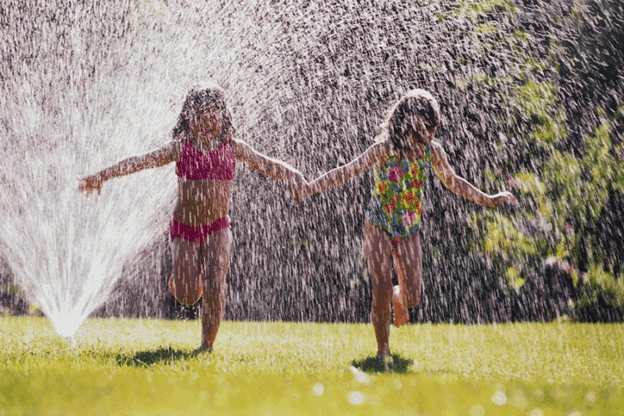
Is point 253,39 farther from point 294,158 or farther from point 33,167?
point 33,167

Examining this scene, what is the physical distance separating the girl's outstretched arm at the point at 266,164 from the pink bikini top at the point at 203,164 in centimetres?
11

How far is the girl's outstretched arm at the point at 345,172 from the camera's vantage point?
4375 mm

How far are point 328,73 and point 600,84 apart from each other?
296 centimetres

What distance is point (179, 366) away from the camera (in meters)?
3.94

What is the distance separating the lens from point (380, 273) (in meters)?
4.34

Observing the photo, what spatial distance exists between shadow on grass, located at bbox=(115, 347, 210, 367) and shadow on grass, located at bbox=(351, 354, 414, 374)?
0.97m

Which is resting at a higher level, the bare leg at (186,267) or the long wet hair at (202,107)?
the long wet hair at (202,107)

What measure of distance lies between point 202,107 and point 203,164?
0.35 meters

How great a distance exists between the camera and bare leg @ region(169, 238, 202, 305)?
4508 mm

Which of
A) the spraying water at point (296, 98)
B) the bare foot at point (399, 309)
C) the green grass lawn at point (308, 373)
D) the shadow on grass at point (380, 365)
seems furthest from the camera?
the spraying water at point (296, 98)

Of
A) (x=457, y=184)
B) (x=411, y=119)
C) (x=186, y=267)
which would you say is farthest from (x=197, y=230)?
(x=457, y=184)

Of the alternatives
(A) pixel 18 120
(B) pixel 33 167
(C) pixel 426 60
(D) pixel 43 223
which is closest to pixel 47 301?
(D) pixel 43 223

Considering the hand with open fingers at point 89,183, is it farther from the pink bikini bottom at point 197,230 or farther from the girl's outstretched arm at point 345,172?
the girl's outstretched arm at point 345,172

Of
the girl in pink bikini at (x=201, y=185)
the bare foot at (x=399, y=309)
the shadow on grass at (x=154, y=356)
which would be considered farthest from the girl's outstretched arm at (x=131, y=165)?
the bare foot at (x=399, y=309)
